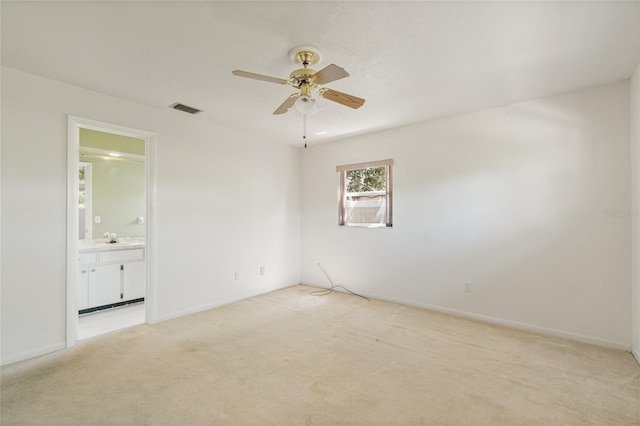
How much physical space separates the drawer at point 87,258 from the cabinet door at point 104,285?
78mm

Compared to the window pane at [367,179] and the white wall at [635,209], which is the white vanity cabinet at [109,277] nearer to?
the window pane at [367,179]

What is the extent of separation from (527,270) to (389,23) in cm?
293

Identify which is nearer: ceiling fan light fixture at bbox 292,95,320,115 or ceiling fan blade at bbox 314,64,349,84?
ceiling fan blade at bbox 314,64,349,84

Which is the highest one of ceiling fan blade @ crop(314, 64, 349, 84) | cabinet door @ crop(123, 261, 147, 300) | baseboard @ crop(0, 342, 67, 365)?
ceiling fan blade @ crop(314, 64, 349, 84)

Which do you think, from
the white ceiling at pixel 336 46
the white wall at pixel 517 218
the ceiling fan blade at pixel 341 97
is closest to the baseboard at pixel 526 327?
the white wall at pixel 517 218

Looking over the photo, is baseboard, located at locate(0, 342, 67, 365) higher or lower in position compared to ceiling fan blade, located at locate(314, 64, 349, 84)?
lower

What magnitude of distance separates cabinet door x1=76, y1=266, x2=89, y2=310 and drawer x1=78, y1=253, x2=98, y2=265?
2.6 inches

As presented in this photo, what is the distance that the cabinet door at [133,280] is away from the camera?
4141 millimetres

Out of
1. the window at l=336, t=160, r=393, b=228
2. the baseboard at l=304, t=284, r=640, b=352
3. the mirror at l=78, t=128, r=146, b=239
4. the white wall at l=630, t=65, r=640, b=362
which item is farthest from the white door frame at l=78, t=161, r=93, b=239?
the white wall at l=630, t=65, r=640, b=362

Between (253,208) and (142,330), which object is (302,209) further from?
(142,330)

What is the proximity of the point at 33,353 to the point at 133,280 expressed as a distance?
162 centimetres

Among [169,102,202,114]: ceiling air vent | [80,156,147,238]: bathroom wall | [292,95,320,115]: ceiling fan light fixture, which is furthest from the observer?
[80,156,147,238]: bathroom wall

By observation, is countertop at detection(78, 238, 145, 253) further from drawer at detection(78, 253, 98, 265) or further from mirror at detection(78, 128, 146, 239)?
mirror at detection(78, 128, 146, 239)

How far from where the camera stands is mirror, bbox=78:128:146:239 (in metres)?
4.43
